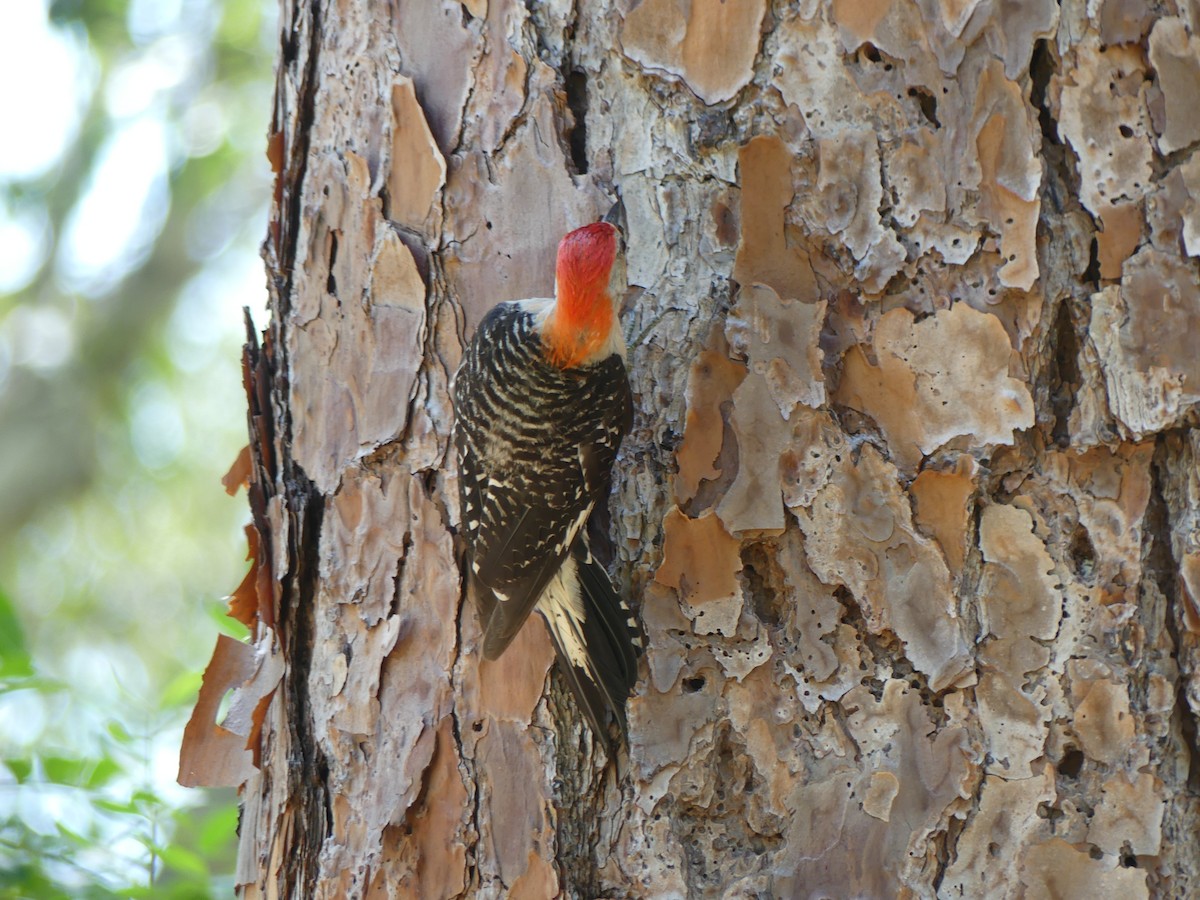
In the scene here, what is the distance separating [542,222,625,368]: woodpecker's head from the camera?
217 centimetres

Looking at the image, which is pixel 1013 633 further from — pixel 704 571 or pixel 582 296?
pixel 582 296

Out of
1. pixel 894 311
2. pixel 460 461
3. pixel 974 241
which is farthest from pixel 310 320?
pixel 974 241

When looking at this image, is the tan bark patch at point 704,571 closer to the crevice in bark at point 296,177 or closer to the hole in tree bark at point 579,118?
the hole in tree bark at point 579,118

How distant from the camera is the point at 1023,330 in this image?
1966mm

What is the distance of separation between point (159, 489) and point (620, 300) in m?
7.57

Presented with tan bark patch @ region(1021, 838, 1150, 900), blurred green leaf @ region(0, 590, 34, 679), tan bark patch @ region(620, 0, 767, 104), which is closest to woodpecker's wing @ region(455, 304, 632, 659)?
tan bark patch @ region(620, 0, 767, 104)

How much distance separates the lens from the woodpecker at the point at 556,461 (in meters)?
2.11

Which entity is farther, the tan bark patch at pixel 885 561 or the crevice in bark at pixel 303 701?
the crevice in bark at pixel 303 701

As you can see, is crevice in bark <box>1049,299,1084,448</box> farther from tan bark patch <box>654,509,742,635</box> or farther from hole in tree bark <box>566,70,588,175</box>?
hole in tree bark <box>566,70,588,175</box>

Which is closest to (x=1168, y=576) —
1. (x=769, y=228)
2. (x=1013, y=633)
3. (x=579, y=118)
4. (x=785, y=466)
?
(x=1013, y=633)

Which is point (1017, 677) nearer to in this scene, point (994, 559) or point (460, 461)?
point (994, 559)

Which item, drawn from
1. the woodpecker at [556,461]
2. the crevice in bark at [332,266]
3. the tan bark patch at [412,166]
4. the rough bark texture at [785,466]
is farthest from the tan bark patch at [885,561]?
the crevice in bark at [332,266]

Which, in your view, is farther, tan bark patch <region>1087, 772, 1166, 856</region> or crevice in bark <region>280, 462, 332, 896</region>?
crevice in bark <region>280, 462, 332, 896</region>

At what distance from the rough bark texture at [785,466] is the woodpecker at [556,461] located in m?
0.06
